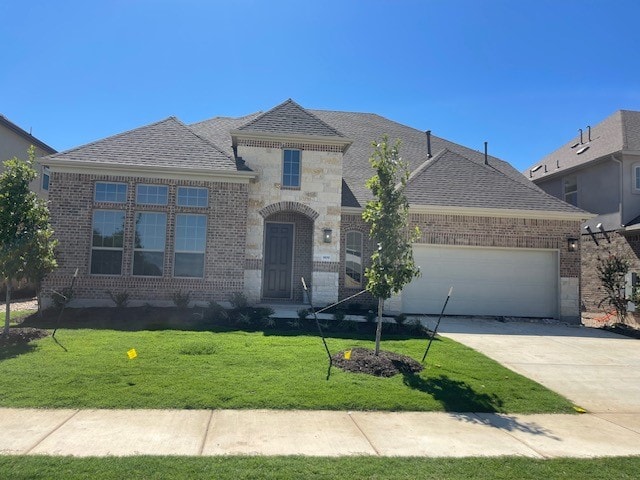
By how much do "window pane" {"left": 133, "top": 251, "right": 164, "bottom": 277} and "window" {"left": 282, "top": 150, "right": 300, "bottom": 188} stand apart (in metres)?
4.34

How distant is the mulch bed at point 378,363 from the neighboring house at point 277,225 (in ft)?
18.3

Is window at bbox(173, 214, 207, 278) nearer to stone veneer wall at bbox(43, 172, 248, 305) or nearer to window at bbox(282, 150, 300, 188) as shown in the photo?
stone veneer wall at bbox(43, 172, 248, 305)

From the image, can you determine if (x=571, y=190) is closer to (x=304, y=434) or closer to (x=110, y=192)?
(x=110, y=192)

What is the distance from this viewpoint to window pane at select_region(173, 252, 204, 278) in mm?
12898

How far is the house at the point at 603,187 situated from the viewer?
16.2m

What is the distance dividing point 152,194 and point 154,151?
1463 mm

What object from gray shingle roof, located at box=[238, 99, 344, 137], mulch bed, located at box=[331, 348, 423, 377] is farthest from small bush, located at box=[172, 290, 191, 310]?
mulch bed, located at box=[331, 348, 423, 377]

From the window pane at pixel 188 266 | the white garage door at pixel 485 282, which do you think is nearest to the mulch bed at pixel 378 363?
the window pane at pixel 188 266

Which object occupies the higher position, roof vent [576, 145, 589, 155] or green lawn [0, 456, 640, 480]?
roof vent [576, 145, 589, 155]

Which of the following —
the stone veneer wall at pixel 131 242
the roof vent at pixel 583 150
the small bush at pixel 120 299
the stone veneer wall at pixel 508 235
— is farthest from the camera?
the roof vent at pixel 583 150

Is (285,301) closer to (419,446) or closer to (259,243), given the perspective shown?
(259,243)

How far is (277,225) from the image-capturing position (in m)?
14.7

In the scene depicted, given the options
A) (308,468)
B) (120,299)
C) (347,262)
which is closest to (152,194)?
(120,299)

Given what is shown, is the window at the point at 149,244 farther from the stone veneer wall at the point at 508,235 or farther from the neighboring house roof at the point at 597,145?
the neighboring house roof at the point at 597,145
